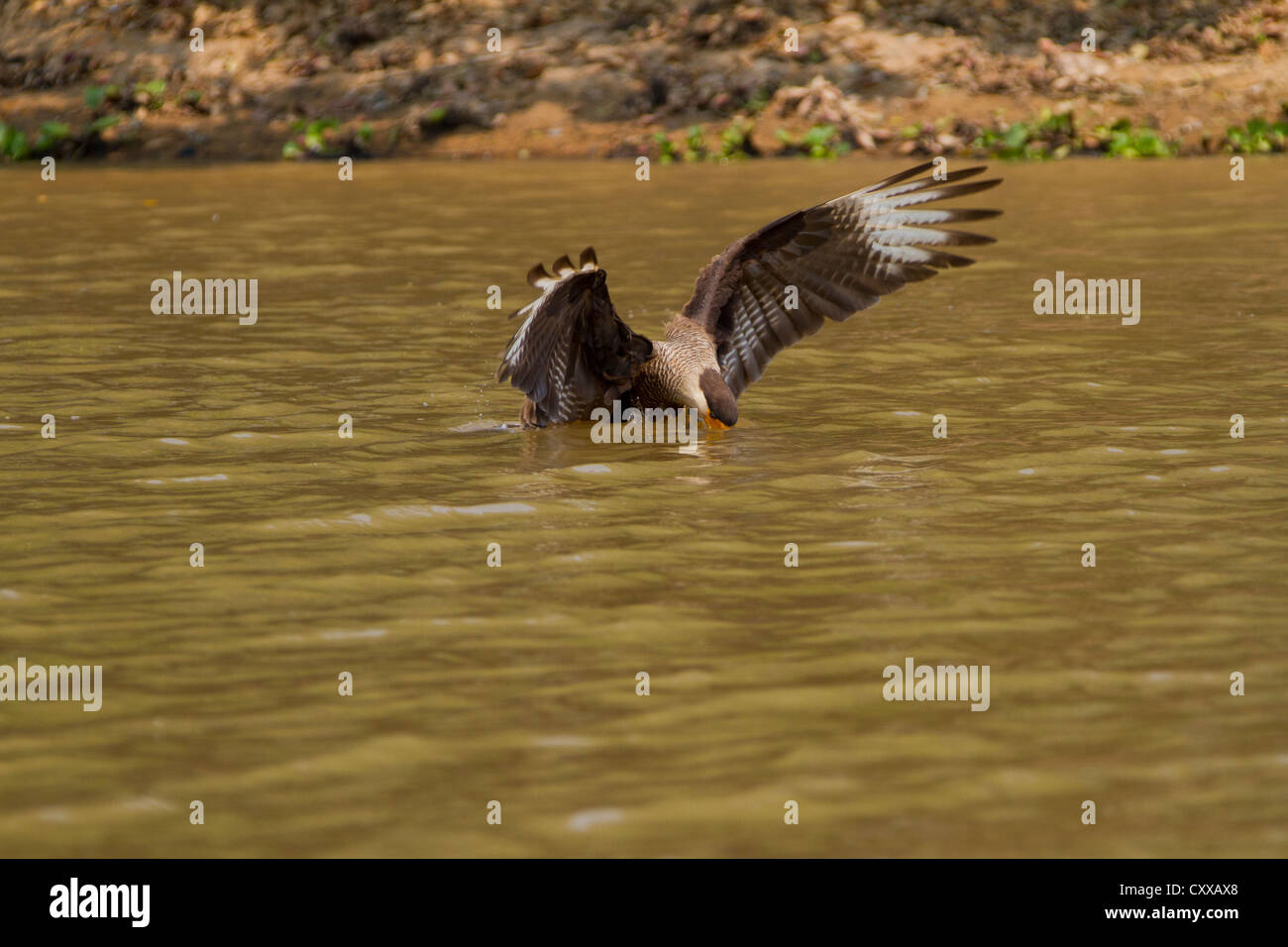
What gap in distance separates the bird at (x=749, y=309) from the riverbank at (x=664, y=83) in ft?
38.9

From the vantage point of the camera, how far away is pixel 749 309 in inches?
362

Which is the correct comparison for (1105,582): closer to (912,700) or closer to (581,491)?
(912,700)

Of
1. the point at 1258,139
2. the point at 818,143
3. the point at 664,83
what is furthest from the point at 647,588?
the point at 664,83

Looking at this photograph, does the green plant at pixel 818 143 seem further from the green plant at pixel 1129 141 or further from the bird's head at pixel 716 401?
the bird's head at pixel 716 401

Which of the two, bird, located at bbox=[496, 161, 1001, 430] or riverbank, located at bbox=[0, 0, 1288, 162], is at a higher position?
riverbank, located at bbox=[0, 0, 1288, 162]

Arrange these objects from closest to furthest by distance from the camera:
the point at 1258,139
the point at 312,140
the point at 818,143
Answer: the point at 1258,139, the point at 818,143, the point at 312,140

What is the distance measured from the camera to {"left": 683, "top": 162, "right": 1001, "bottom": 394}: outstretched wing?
29.0 ft

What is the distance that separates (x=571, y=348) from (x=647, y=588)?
2576mm

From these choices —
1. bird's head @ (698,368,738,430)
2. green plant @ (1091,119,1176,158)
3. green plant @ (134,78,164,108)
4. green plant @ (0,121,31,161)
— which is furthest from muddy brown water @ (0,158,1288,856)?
green plant @ (134,78,164,108)

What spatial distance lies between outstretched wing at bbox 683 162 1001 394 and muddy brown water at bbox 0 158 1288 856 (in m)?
0.46

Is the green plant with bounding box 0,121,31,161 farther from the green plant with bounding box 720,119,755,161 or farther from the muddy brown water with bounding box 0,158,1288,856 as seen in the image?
the muddy brown water with bounding box 0,158,1288,856

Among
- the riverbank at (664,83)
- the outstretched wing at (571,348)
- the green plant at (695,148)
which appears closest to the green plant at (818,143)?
the riverbank at (664,83)

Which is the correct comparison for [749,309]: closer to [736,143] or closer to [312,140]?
[736,143]

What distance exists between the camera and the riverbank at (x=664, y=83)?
20953 mm
